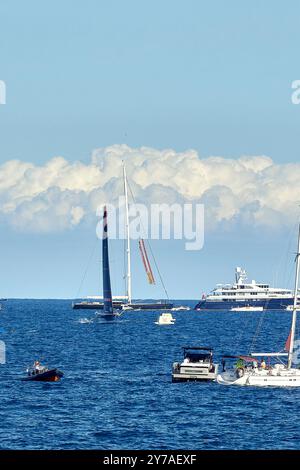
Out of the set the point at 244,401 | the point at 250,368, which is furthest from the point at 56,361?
the point at 244,401

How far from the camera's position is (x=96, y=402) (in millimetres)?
109500

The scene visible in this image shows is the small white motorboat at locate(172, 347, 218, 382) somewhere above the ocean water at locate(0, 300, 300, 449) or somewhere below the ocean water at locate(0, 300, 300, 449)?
above

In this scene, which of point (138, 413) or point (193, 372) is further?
point (193, 372)

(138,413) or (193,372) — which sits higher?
(193,372)

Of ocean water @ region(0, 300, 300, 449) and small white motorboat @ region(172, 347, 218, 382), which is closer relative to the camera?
ocean water @ region(0, 300, 300, 449)

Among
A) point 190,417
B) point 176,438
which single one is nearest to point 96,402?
point 190,417

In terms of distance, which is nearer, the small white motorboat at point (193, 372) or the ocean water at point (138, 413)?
the ocean water at point (138, 413)

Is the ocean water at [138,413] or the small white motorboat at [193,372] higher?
the small white motorboat at [193,372]

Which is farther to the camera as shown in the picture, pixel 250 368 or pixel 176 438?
pixel 250 368

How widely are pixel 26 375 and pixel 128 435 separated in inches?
1770
